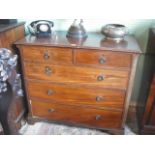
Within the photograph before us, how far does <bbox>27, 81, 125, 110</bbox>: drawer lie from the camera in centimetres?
147

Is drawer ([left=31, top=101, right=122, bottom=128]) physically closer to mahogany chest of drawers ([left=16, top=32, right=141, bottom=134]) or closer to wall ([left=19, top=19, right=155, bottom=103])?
mahogany chest of drawers ([left=16, top=32, right=141, bottom=134])

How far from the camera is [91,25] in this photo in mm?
1698

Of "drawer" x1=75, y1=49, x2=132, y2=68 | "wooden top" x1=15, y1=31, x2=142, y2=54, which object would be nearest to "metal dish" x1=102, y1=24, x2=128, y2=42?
"wooden top" x1=15, y1=31, x2=142, y2=54

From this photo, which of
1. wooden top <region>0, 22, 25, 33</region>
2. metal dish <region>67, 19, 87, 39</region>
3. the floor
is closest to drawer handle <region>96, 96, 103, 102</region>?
the floor

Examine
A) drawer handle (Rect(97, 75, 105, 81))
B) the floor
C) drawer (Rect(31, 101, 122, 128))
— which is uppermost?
drawer handle (Rect(97, 75, 105, 81))

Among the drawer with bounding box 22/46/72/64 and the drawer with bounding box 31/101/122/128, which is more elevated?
the drawer with bounding box 22/46/72/64

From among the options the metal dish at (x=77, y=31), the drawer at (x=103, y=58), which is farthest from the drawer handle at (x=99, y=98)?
the metal dish at (x=77, y=31)

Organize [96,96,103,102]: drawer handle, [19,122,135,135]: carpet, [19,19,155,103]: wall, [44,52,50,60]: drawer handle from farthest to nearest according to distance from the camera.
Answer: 1. [19,122,135,135]: carpet
2. [19,19,155,103]: wall
3. [96,96,103,102]: drawer handle
4. [44,52,50,60]: drawer handle

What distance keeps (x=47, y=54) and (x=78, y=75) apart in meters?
0.30

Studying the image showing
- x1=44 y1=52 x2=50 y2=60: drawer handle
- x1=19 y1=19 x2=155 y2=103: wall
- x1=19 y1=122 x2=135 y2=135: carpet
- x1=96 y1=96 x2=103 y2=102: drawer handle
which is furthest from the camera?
x1=19 y1=122 x2=135 y2=135: carpet

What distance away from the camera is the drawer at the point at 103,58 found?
1.29 m

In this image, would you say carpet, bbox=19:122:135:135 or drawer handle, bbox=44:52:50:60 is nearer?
drawer handle, bbox=44:52:50:60

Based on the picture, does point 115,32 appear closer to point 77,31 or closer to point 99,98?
point 77,31
